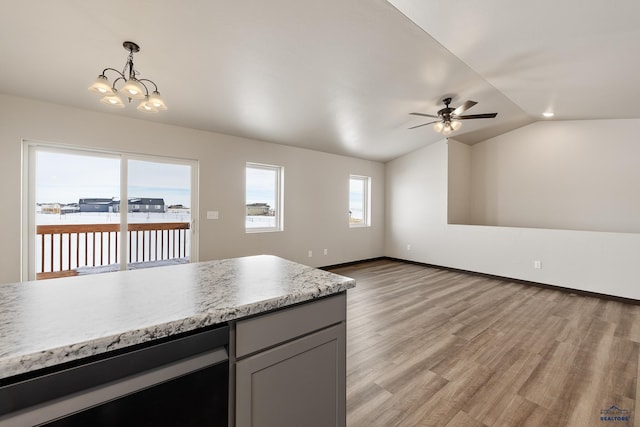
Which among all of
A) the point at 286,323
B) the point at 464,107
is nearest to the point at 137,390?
the point at 286,323

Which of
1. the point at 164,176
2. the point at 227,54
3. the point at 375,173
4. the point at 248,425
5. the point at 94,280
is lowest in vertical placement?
the point at 248,425

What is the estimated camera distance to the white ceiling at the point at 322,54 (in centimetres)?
205

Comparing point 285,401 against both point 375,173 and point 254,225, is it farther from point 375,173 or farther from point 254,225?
point 375,173

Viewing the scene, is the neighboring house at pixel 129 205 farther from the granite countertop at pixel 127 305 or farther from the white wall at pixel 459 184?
the white wall at pixel 459 184

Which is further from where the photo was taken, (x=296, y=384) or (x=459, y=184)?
(x=459, y=184)

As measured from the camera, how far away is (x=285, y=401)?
1077mm

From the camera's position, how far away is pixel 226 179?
14.0ft

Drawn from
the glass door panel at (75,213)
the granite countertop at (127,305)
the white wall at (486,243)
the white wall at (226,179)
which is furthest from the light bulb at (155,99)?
the white wall at (486,243)

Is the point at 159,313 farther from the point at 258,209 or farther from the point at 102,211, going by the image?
the point at 258,209

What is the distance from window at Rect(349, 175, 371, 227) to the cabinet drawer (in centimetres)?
497

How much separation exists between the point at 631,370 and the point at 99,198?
18.1 ft

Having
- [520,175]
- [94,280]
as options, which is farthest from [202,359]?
[520,175]

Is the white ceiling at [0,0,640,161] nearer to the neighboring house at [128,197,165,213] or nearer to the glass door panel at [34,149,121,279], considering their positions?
the glass door panel at [34,149,121,279]

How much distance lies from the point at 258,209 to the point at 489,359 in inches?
148
